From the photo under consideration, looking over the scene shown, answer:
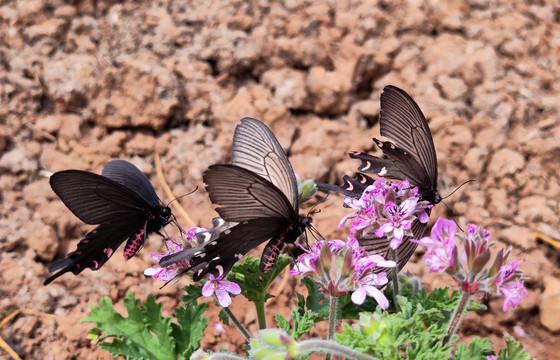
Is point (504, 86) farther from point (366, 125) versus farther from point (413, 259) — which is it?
point (413, 259)

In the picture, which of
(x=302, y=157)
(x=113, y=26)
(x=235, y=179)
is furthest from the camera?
(x=113, y=26)

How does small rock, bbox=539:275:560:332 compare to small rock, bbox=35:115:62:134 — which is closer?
small rock, bbox=539:275:560:332

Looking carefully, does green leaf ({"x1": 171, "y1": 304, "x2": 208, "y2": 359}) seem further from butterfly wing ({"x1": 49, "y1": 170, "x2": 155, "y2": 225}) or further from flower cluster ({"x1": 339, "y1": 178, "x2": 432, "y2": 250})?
flower cluster ({"x1": 339, "y1": 178, "x2": 432, "y2": 250})

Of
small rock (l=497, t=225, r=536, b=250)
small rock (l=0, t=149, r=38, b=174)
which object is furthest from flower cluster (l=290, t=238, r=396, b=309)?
small rock (l=0, t=149, r=38, b=174)

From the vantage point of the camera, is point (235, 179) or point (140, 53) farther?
point (140, 53)

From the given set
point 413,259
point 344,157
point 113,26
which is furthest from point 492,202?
point 113,26

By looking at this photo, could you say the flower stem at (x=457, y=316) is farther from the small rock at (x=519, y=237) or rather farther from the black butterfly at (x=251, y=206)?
the small rock at (x=519, y=237)
